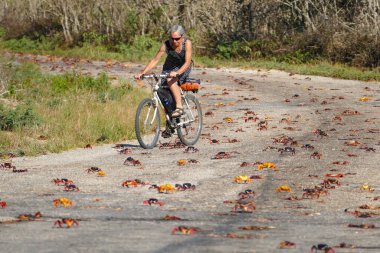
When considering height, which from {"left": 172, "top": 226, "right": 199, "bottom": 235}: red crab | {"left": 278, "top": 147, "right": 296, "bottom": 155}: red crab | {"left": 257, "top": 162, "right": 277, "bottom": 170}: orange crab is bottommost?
{"left": 278, "top": 147, "right": 296, "bottom": 155}: red crab

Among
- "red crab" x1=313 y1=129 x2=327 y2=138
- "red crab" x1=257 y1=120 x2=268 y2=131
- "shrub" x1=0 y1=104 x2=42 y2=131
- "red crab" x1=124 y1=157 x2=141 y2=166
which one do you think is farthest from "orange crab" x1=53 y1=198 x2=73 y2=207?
"red crab" x1=257 y1=120 x2=268 y2=131

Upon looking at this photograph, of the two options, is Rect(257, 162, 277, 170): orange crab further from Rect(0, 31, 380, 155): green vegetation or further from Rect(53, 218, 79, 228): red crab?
Rect(53, 218, 79, 228): red crab

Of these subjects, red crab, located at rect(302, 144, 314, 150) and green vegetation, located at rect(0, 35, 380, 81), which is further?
green vegetation, located at rect(0, 35, 380, 81)

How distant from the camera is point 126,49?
39.5m

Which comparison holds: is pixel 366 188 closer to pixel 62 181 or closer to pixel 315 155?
pixel 315 155

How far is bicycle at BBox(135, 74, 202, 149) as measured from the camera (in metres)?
14.6

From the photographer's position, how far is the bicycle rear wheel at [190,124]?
50.0ft

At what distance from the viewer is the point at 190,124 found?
15375 millimetres

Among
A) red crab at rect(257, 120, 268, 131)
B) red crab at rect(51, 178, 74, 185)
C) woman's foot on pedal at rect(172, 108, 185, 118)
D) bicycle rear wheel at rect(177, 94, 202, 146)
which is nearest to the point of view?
red crab at rect(51, 178, 74, 185)

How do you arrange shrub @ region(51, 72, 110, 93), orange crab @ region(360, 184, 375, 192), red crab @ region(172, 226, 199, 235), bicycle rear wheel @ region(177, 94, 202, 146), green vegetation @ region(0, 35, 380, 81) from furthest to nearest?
green vegetation @ region(0, 35, 380, 81) < shrub @ region(51, 72, 110, 93) < bicycle rear wheel @ region(177, 94, 202, 146) < orange crab @ region(360, 184, 375, 192) < red crab @ region(172, 226, 199, 235)

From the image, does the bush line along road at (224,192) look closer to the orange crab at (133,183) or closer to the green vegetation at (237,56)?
the orange crab at (133,183)

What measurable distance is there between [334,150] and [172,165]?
2957mm

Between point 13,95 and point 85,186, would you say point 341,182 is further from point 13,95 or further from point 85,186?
point 13,95

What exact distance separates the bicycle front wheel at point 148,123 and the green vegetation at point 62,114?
1.14 metres
